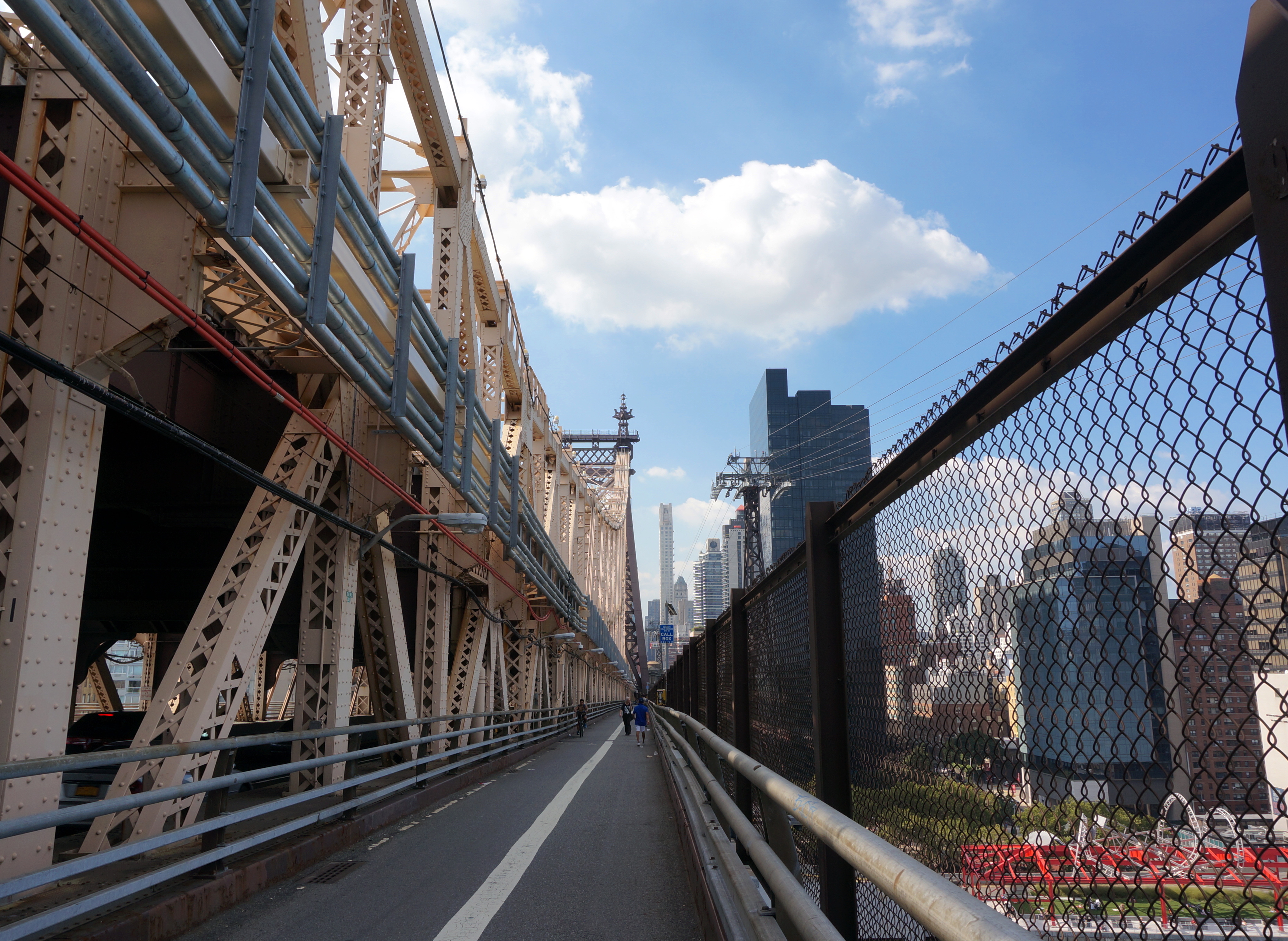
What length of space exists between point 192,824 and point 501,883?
88.4 inches

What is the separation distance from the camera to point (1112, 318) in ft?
6.21

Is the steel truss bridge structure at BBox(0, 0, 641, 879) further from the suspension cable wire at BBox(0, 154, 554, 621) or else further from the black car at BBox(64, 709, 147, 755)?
the black car at BBox(64, 709, 147, 755)

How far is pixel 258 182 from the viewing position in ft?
15.5

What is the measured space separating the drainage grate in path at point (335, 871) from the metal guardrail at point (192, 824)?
41 cm

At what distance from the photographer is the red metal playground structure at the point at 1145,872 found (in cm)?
143

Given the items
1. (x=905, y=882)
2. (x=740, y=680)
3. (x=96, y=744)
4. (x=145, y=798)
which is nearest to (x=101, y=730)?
(x=96, y=744)

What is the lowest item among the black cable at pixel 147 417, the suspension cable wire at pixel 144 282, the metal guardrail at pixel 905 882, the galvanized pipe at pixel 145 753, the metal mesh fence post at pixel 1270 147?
the galvanized pipe at pixel 145 753

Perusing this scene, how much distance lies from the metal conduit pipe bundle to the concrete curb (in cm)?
364

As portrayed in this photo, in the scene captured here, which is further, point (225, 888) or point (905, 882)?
point (225, 888)

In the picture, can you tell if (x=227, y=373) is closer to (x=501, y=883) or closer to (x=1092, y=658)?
(x=501, y=883)

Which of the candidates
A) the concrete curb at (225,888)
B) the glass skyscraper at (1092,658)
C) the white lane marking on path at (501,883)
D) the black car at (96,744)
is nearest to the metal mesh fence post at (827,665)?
the glass skyscraper at (1092,658)

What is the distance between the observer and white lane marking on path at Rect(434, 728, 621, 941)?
5.08m

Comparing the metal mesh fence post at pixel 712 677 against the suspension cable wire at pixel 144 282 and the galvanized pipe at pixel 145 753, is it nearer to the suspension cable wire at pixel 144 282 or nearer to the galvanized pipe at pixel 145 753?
the galvanized pipe at pixel 145 753

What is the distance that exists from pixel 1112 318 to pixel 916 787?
2.11m
